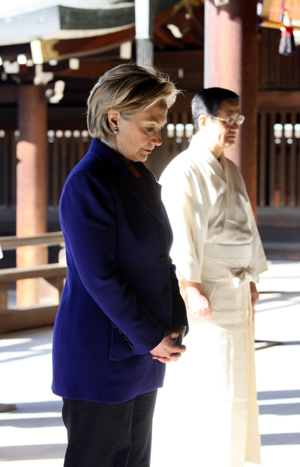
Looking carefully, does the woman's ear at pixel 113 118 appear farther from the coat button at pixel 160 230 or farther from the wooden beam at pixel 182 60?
the wooden beam at pixel 182 60

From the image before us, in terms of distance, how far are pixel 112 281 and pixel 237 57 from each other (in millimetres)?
2457

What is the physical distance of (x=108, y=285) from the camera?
4.33 ft

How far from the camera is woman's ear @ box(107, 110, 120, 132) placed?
55.1 inches

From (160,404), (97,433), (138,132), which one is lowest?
(160,404)

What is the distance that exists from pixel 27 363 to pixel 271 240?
6538 millimetres

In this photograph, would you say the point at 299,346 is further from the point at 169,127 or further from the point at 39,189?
the point at 169,127

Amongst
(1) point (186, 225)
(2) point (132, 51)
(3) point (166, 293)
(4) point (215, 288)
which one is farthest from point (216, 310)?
(2) point (132, 51)

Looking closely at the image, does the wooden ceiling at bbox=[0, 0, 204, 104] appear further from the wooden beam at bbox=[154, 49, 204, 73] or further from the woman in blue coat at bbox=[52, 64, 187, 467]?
the woman in blue coat at bbox=[52, 64, 187, 467]

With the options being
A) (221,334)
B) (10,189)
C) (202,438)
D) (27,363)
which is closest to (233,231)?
(221,334)

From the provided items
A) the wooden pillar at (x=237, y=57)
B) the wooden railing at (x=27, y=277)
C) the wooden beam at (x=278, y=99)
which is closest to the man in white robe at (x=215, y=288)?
the wooden pillar at (x=237, y=57)

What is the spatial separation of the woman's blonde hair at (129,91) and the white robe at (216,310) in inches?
34.0

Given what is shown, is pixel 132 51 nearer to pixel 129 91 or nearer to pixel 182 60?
pixel 182 60

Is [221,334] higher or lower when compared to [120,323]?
lower

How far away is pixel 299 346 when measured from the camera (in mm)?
4246
